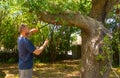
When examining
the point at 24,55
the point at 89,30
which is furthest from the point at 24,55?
the point at 89,30

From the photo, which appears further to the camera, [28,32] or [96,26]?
[96,26]

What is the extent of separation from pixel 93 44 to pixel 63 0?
1400 millimetres

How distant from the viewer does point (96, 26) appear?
7.06 meters

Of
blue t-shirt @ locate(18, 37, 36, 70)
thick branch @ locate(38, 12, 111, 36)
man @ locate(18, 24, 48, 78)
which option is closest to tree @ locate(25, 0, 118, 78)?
thick branch @ locate(38, 12, 111, 36)

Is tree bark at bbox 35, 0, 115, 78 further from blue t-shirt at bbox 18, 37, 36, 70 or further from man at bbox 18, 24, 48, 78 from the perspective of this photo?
blue t-shirt at bbox 18, 37, 36, 70

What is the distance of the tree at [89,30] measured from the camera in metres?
6.93

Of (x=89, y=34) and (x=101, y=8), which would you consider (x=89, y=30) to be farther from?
(x=101, y=8)

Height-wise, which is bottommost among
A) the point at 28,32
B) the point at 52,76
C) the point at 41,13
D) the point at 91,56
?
the point at 52,76

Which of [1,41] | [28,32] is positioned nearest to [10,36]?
[1,41]

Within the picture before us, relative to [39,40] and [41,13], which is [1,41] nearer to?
[39,40]

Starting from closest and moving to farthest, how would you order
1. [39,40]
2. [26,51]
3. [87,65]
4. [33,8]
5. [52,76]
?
[26,51] → [33,8] → [87,65] → [52,76] → [39,40]

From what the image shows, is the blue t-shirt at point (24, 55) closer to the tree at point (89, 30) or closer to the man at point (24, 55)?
the man at point (24, 55)

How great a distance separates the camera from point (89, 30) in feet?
23.5

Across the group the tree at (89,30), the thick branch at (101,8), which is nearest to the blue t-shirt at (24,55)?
the tree at (89,30)
